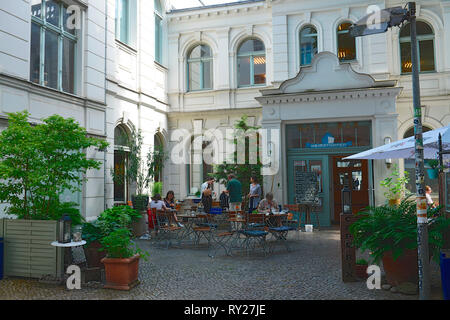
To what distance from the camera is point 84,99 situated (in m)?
11.5

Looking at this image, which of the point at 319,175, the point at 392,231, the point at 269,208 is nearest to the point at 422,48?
the point at 319,175

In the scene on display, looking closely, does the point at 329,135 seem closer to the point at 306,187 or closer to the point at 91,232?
the point at 306,187

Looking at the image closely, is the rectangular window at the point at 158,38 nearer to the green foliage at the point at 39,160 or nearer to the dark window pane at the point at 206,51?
the dark window pane at the point at 206,51

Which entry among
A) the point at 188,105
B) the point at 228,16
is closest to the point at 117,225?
the point at 188,105

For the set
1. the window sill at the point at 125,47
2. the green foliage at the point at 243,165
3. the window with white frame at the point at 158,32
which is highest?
the window with white frame at the point at 158,32

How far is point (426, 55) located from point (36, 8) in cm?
1336

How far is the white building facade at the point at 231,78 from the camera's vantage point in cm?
1116

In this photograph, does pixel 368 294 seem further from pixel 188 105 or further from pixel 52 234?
pixel 188 105

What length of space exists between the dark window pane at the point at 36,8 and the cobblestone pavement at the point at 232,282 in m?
6.93

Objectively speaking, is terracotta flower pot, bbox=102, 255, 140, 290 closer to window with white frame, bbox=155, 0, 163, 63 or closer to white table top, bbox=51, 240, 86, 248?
white table top, bbox=51, 240, 86, 248

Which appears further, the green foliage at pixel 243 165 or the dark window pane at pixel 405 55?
the dark window pane at pixel 405 55

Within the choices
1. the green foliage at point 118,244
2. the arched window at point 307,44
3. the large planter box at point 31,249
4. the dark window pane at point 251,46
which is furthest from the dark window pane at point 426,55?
the large planter box at point 31,249

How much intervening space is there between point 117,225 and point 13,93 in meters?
4.79

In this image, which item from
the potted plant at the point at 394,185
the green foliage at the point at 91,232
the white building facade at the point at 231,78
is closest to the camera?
the green foliage at the point at 91,232
